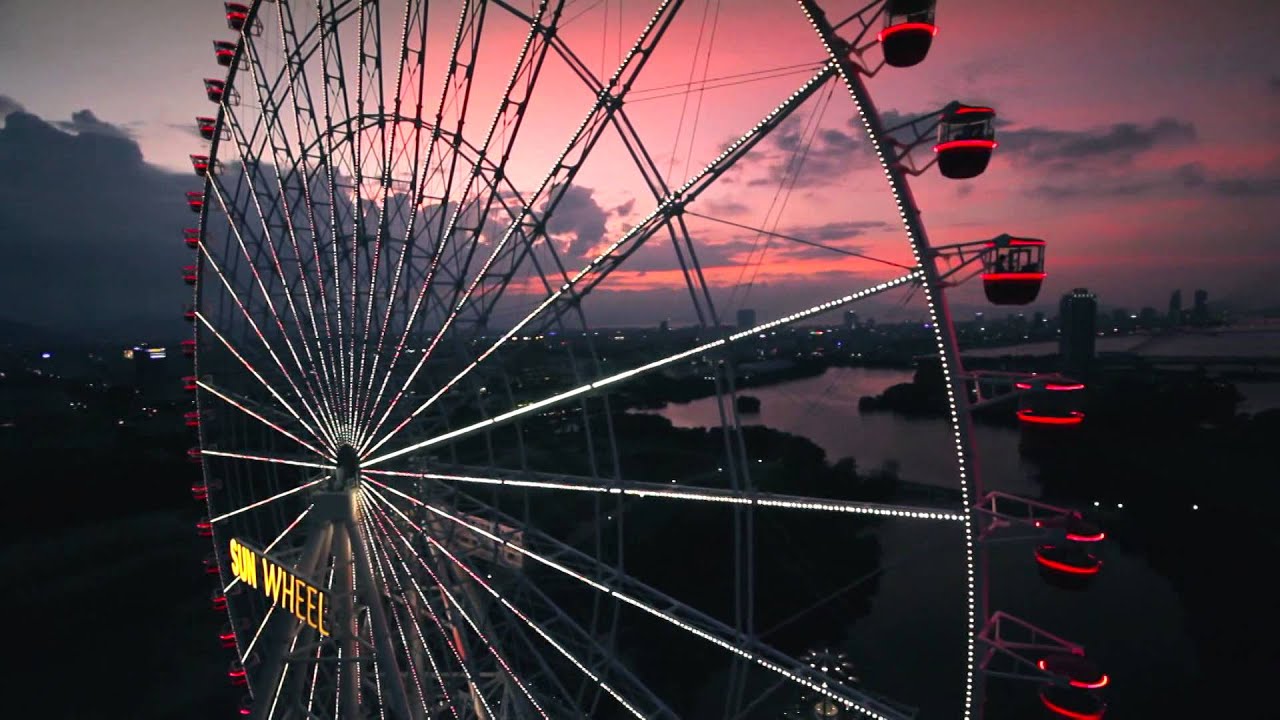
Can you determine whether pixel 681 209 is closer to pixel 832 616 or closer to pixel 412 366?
pixel 412 366

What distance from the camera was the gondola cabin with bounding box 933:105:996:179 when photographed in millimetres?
6801

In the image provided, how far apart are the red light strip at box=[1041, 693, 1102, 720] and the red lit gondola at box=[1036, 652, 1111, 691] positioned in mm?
250

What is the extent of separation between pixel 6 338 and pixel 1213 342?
26096 cm

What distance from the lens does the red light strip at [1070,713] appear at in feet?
22.0

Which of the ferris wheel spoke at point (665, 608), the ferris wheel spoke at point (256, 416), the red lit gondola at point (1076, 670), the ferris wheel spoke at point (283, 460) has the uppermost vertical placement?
the ferris wheel spoke at point (256, 416)

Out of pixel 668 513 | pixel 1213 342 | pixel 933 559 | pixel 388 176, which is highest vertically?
pixel 388 176

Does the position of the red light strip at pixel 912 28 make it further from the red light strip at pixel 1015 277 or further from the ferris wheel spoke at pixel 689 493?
the ferris wheel spoke at pixel 689 493

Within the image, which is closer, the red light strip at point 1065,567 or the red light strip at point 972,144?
the red light strip at point 972,144

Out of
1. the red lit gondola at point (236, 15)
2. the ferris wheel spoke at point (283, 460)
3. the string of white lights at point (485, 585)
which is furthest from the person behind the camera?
the red lit gondola at point (236, 15)

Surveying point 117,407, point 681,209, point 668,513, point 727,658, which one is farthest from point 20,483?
point 681,209

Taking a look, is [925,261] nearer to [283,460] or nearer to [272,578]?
[272,578]

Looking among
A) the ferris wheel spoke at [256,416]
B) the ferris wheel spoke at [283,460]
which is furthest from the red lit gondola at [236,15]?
the ferris wheel spoke at [283,460]

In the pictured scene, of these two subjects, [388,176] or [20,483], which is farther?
[20,483]

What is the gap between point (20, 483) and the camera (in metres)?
42.7
